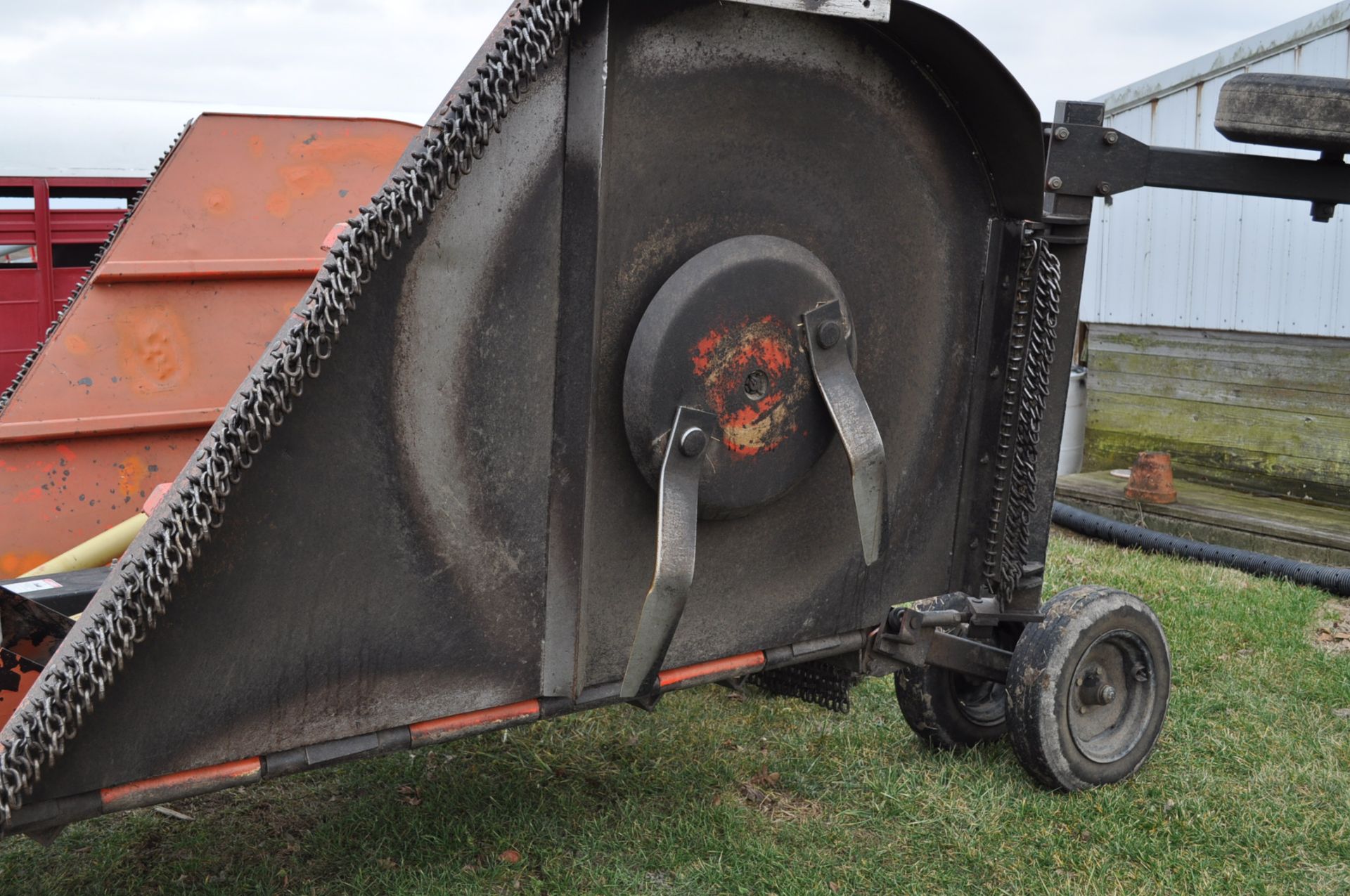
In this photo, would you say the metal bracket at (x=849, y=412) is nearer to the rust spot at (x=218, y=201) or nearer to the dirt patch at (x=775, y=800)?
the dirt patch at (x=775, y=800)

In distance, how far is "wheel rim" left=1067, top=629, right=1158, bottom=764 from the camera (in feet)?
11.6

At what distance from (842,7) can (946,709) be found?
223cm

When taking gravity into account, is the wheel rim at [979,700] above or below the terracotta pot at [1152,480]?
below

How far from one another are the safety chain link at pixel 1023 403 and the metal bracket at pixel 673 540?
3.21 feet

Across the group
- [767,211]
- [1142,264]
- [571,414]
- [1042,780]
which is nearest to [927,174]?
[767,211]

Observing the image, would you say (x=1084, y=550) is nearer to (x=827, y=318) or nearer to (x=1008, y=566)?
(x=1008, y=566)

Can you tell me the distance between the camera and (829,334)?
2527 mm

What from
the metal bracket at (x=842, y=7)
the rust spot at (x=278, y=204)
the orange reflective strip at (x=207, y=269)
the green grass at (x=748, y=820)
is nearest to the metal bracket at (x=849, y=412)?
the metal bracket at (x=842, y=7)

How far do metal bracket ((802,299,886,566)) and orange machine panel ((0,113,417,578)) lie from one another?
6.70 feet

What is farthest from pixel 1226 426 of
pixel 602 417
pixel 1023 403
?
pixel 602 417

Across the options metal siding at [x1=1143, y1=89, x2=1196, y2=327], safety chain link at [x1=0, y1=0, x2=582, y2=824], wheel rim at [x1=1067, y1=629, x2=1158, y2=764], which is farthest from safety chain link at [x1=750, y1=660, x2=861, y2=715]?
metal siding at [x1=1143, y1=89, x2=1196, y2=327]

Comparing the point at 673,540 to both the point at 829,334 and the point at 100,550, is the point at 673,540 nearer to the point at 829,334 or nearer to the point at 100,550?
the point at 829,334

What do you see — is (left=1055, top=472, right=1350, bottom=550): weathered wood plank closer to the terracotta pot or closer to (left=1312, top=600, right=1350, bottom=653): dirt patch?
the terracotta pot

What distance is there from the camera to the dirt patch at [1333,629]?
5156mm
